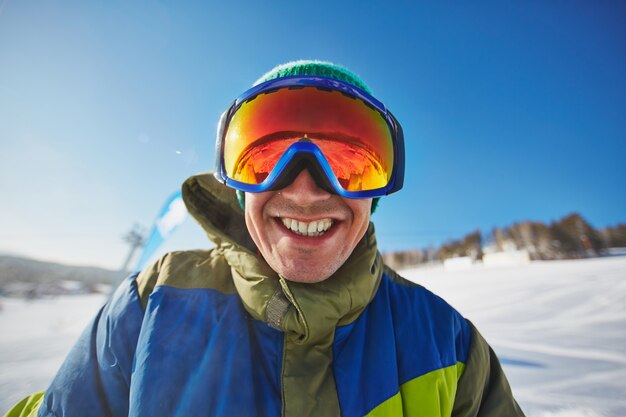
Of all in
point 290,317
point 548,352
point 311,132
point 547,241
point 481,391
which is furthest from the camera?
point 547,241

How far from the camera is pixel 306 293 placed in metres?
0.91

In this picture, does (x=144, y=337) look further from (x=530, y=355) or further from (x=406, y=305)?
(x=530, y=355)

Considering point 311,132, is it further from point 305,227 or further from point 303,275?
point 303,275

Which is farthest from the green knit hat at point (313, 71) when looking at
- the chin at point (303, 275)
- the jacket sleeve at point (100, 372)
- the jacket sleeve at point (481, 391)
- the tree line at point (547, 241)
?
the tree line at point (547, 241)

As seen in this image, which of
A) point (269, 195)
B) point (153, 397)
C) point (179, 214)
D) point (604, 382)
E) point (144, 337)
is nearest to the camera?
point (153, 397)

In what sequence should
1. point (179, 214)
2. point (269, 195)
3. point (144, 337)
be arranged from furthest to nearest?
point (179, 214), point (269, 195), point (144, 337)

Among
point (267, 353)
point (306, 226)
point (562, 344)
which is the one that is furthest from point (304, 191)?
point (562, 344)

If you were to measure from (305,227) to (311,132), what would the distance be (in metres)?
0.48

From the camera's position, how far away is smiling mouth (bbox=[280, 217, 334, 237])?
3.24ft

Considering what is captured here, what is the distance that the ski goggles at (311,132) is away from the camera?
3.81ft

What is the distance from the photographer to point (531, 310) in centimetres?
429

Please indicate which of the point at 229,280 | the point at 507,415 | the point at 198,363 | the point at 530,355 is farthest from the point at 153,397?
the point at 530,355

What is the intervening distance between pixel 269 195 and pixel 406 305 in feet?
2.48

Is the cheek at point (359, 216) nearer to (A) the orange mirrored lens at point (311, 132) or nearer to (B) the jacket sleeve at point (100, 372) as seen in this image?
(A) the orange mirrored lens at point (311, 132)
